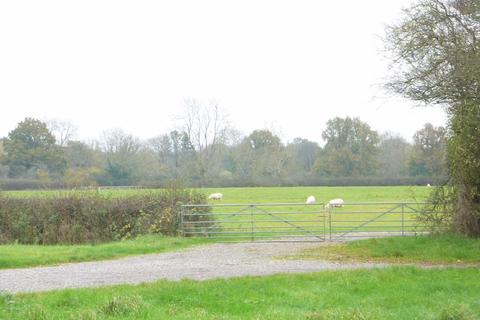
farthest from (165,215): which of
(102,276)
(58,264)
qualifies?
(102,276)

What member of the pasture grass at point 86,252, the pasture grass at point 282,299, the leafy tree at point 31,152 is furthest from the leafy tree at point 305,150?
the pasture grass at point 282,299

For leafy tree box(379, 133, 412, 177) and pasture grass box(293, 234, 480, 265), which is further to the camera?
leafy tree box(379, 133, 412, 177)

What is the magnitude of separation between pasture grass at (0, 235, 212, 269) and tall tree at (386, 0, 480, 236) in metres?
9.51

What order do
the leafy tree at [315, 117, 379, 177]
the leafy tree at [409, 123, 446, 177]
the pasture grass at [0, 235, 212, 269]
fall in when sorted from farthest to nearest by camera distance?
1. the leafy tree at [315, 117, 379, 177]
2. the leafy tree at [409, 123, 446, 177]
3. the pasture grass at [0, 235, 212, 269]

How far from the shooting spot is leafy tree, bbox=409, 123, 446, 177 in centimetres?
2038

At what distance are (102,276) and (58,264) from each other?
330 cm

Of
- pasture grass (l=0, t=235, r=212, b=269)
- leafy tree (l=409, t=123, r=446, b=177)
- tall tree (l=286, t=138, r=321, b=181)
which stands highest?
tall tree (l=286, t=138, r=321, b=181)

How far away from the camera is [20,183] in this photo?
4769cm

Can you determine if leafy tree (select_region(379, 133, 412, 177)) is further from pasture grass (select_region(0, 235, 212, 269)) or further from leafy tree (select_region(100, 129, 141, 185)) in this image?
pasture grass (select_region(0, 235, 212, 269))

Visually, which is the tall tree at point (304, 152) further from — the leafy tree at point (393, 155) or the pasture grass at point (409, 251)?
the pasture grass at point (409, 251)

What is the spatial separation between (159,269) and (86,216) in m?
10.8

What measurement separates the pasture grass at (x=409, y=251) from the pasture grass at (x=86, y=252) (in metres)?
5.16

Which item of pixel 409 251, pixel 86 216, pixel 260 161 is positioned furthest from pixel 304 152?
pixel 409 251

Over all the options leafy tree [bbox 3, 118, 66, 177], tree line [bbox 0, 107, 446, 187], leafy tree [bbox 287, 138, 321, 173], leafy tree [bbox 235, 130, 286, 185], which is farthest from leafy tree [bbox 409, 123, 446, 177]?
leafy tree [bbox 3, 118, 66, 177]
